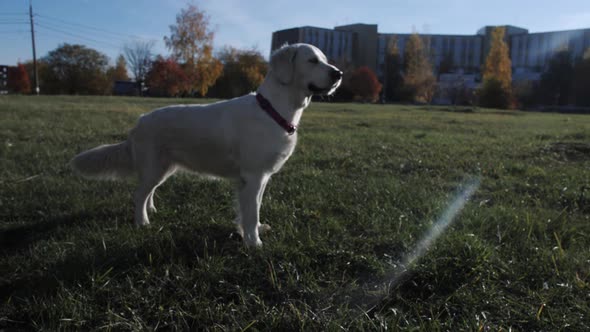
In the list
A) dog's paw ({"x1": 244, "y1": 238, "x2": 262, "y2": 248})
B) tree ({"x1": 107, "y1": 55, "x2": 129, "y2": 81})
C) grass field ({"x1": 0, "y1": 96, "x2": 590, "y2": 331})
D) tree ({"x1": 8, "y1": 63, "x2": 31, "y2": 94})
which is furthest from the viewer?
tree ({"x1": 107, "y1": 55, "x2": 129, "y2": 81})

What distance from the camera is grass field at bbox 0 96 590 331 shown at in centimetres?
222

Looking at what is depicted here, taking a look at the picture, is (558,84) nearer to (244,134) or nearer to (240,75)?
(240,75)

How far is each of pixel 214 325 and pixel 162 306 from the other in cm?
35

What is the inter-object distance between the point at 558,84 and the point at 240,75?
Answer: 43.8 meters

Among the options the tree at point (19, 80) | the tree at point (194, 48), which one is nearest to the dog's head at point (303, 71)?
the tree at point (194, 48)

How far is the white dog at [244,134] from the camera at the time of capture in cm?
328

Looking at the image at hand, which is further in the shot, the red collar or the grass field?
the red collar

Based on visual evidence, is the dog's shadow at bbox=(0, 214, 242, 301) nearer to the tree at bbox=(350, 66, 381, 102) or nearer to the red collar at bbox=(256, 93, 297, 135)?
the red collar at bbox=(256, 93, 297, 135)

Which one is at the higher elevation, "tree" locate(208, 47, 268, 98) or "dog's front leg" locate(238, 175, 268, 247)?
"tree" locate(208, 47, 268, 98)

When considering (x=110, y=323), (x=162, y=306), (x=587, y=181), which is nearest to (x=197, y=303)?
(x=162, y=306)

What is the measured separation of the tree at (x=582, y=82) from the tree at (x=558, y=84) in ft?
3.09

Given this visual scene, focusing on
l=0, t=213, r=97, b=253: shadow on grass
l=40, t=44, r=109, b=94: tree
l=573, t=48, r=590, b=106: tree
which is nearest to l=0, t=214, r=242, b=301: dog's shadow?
l=0, t=213, r=97, b=253: shadow on grass

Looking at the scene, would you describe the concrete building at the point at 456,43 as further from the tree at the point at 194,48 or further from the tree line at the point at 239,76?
the tree at the point at 194,48

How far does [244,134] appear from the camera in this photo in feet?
10.8
